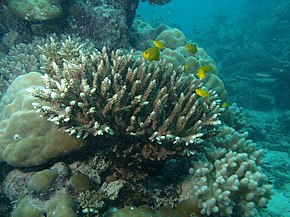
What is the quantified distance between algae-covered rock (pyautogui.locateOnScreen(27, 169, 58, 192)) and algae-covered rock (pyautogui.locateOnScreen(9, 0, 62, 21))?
522 cm

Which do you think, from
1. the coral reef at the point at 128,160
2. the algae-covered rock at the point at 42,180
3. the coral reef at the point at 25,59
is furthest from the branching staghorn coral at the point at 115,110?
the coral reef at the point at 25,59

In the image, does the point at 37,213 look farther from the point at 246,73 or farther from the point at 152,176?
the point at 246,73

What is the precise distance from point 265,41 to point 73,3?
21854 millimetres

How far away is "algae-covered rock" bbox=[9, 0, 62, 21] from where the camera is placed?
7.55 meters

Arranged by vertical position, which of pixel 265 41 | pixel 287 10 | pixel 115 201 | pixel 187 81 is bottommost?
pixel 115 201

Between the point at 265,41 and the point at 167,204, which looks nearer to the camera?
the point at 167,204

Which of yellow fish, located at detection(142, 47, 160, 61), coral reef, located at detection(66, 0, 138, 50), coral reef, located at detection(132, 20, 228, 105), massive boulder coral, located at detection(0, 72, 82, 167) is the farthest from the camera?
coral reef, located at detection(66, 0, 138, 50)

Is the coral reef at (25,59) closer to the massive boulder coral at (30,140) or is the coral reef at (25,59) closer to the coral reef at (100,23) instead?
the coral reef at (100,23)

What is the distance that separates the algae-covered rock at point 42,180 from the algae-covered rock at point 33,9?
5223 mm

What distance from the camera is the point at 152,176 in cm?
438

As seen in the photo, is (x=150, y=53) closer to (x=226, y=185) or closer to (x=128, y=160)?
(x=128, y=160)

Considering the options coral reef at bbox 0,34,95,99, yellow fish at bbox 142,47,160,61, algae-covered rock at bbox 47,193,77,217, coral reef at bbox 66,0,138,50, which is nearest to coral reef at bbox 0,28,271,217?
algae-covered rock at bbox 47,193,77,217

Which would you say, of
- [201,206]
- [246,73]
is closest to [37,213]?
[201,206]

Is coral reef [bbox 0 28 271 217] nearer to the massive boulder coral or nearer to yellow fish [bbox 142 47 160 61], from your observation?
the massive boulder coral
